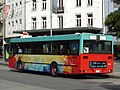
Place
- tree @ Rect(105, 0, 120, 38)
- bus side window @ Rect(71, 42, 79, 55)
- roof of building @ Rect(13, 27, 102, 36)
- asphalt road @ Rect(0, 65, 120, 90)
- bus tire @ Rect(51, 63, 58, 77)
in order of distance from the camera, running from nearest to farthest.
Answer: tree @ Rect(105, 0, 120, 38) < asphalt road @ Rect(0, 65, 120, 90) < bus side window @ Rect(71, 42, 79, 55) < bus tire @ Rect(51, 63, 58, 77) < roof of building @ Rect(13, 27, 102, 36)

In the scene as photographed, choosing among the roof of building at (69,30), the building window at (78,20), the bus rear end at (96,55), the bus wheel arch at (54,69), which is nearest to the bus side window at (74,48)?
the bus rear end at (96,55)

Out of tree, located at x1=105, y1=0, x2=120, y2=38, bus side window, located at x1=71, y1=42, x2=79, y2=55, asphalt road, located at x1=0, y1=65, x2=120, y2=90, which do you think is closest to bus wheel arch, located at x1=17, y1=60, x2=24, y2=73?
asphalt road, located at x1=0, y1=65, x2=120, y2=90

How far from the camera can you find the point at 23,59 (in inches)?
1180

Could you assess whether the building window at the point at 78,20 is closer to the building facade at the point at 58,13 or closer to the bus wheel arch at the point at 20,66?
the building facade at the point at 58,13

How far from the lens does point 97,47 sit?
2423cm

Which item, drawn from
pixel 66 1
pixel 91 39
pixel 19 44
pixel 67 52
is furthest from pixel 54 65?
pixel 66 1

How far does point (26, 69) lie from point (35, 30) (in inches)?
1198

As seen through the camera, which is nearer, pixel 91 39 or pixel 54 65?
pixel 91 39

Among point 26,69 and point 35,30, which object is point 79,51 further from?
point 35,30

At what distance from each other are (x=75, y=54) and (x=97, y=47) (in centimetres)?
143

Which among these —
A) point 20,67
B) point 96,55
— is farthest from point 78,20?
point 96,55

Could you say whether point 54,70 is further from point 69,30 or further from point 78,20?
point 78,20

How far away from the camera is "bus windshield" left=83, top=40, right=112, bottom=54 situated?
78.2 feet

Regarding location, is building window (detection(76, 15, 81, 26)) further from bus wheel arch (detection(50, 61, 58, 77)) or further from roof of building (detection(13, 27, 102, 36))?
bus wheel arch (detection(50, 61, 58, 77))
